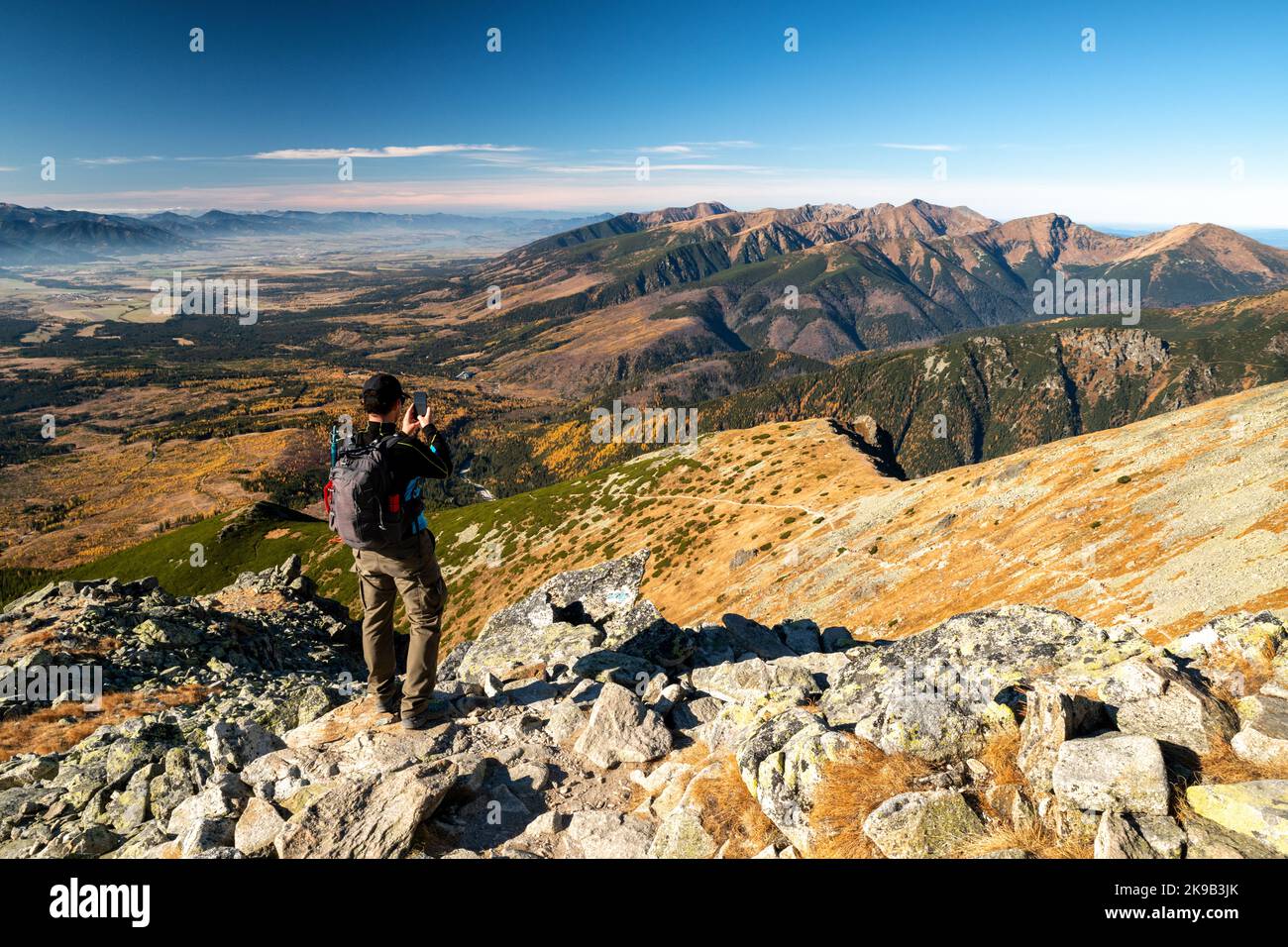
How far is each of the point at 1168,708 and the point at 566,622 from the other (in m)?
19.7

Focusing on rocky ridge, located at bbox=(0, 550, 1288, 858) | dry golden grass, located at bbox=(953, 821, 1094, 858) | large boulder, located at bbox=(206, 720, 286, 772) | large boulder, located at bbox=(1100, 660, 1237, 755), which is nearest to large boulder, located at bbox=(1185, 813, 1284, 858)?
rocky ridge, located at bbox=(0, 550, 1288, 858)

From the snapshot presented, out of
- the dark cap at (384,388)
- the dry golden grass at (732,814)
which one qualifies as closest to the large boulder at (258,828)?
the dry golden grass at (732,814)

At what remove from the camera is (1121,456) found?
46.9 meters

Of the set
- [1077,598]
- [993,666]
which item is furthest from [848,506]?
[993,666]

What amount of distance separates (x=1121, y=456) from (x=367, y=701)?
5464 centimetres

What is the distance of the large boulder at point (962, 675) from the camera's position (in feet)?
33.5

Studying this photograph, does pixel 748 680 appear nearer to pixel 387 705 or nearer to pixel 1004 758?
pixel 1004 758

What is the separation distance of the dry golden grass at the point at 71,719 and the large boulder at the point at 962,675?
80.6 ft

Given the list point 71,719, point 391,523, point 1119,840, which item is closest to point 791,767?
point 1119,840

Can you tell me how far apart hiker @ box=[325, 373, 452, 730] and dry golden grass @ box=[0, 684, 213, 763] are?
594 inches

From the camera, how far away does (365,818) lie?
9781 millimetres

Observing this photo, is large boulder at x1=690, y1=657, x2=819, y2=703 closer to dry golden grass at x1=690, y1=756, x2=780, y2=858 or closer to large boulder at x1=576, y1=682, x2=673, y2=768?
large boulder at x1=576, y1=682, x2=673, y2=768

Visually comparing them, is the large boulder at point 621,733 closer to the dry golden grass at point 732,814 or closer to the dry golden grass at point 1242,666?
the dry golden grass at point 732,814

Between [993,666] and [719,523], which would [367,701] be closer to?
[993,666]
